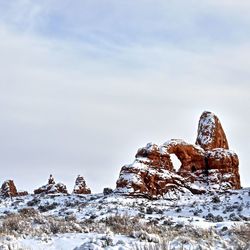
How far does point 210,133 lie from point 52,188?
2005 cm

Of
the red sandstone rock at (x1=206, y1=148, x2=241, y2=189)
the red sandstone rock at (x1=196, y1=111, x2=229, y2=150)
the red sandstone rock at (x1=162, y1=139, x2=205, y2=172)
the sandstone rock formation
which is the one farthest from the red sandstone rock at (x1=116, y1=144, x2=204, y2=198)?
the sandstone rock formation

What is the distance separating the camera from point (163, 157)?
54812 mm

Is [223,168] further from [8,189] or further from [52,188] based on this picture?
[8,189]

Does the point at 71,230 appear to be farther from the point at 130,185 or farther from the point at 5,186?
the point at 5,186

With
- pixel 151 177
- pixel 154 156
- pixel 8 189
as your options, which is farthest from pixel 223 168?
pixel 8 189

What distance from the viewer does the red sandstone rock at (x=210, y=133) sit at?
6009 centimetres

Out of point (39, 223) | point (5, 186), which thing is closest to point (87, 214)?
point (39, 223)

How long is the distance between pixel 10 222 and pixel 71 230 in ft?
9.96

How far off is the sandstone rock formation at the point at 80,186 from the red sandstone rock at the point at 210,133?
15236 mm

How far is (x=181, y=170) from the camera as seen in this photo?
183ft

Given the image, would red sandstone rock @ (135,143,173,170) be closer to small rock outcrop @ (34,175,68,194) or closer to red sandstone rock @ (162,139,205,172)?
red sandstone rock @ (162,139,205,172)

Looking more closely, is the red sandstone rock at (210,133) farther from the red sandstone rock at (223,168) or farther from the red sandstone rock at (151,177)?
the red sandstone rock at (151,177)

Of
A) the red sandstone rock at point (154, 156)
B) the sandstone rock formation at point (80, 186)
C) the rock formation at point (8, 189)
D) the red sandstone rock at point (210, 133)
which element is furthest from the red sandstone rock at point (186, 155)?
the rock formation at point (8, 189)

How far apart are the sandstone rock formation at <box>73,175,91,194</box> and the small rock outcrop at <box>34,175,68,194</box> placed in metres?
1.39
